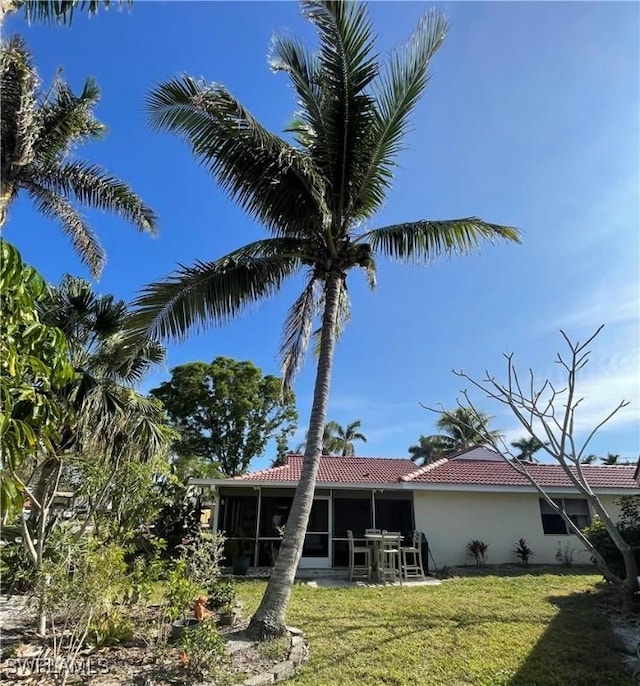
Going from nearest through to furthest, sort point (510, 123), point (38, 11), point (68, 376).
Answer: point (68, 376) → point (38, 11) → point (510, 123)

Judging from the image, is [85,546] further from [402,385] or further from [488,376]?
[402,385]

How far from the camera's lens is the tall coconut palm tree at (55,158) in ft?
26.2

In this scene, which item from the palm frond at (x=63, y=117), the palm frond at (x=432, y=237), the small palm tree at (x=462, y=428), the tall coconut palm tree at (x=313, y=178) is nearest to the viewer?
the tall coconut palm tree at (x=313, y=178)

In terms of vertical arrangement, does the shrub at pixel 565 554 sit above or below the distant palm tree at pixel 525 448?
below

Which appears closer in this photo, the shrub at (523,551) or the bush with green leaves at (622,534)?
the bush with green leaves at (622,534)

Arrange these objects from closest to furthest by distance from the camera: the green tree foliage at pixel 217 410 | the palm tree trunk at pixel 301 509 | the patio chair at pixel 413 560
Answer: the palm tree trunk at pixel 301 509 < the patio chair at pixel 413 560 < the green tree foliage at pixel 217 410

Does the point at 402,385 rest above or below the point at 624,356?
above

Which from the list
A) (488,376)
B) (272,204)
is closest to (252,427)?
(488,376)

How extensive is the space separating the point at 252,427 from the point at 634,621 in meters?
23.2

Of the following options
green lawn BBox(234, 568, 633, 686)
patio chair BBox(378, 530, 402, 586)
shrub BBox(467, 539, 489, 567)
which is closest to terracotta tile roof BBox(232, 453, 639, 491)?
shrub BBox(467, 539, 489, 567)

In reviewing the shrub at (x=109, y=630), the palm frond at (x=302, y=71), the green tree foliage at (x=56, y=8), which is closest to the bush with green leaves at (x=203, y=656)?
the shrub at (x=109, y=630)

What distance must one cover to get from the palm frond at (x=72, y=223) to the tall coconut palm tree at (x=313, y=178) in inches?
158

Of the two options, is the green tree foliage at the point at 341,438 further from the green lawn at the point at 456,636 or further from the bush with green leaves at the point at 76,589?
the bush with green leaves at the point at 76,589

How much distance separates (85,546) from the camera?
5875mm
